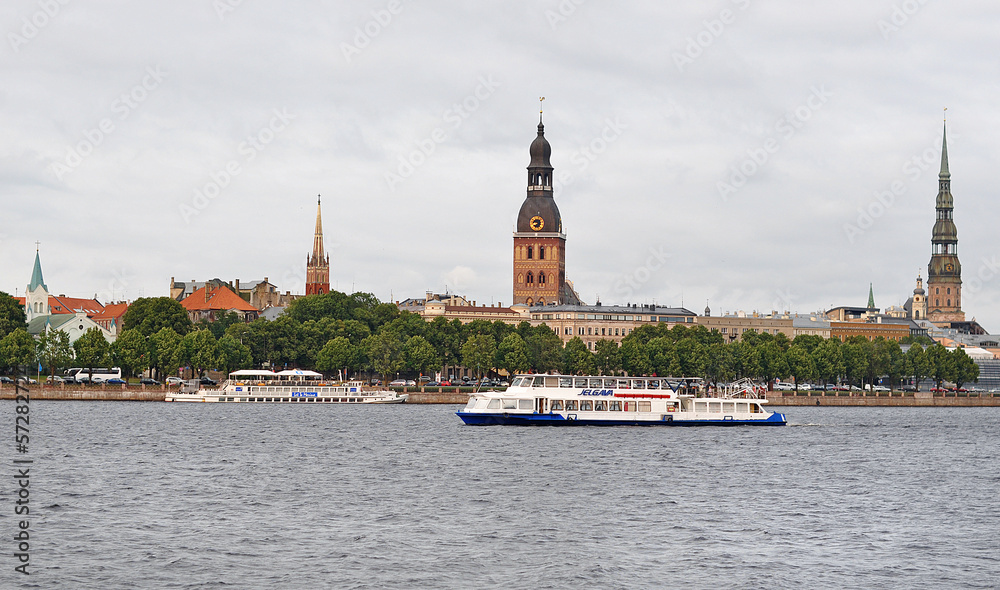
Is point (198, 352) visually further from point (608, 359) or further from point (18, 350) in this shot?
point (608, 359)

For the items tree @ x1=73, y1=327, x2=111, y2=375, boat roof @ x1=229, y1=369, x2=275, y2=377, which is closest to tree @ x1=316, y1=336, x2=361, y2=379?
boat roof @ x1=229, y1=369, x2=275, y2=377

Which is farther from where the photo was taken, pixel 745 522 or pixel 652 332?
pixel 652 332

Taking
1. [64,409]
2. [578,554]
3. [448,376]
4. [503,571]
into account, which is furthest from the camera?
[448,376]

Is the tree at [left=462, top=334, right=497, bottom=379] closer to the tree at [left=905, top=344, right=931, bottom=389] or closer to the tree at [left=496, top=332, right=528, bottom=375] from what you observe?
the tree at [left=496, top=332, right=528, bottom=375]

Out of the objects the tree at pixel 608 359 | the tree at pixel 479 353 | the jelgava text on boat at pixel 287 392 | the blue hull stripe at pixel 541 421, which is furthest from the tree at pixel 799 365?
the blue hull stripe at pixel 541 421

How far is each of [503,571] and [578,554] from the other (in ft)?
10.9

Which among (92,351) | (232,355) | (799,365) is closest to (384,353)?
(232,355)

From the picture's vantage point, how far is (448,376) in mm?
195125

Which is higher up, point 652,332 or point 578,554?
point 652,332

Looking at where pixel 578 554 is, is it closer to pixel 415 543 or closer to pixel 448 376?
pixel 415 543

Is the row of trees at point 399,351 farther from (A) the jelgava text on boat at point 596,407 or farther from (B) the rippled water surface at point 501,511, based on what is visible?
(B) the rippled water surface at point 501,511

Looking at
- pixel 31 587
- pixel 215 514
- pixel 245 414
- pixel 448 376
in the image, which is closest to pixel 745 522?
pixel 215 514

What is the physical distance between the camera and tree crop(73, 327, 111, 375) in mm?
135500

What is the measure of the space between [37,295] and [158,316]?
48.6 meters
